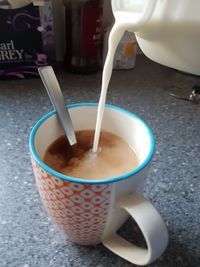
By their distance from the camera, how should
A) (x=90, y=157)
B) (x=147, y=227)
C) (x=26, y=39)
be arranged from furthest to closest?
(x=26, y=39) → (x=90, y=157) → (x=147, y=227)

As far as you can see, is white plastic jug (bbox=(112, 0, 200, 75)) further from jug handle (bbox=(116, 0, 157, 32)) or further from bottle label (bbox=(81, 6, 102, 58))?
bottle label (bbox=(81, 6, 102, 58))

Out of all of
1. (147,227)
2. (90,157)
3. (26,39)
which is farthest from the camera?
(26,39)

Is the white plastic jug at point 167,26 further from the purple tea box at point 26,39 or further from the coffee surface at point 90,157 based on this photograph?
the purple tea box at point 26,39

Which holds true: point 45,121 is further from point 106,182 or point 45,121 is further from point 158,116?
point 158,116

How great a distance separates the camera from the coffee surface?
1.09 feet

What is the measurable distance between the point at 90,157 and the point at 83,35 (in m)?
0.35

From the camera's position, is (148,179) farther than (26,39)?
No

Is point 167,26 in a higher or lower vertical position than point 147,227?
higher

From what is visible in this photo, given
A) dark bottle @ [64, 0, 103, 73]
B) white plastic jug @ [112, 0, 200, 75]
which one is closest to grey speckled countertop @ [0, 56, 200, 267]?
dark bottle @ [64, 0, 103, 73]

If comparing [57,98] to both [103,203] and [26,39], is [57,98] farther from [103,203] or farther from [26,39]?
[26,39]

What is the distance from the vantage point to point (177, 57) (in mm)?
324

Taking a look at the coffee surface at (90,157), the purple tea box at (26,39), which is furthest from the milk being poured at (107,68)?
the purple tea box at (26,39)

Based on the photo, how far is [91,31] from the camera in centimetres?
63

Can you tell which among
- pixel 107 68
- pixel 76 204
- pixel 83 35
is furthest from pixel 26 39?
pixel 76 204
